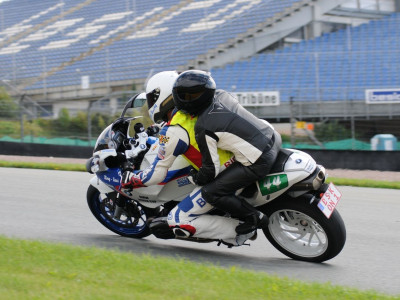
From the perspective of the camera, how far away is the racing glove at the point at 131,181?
5.63 meters

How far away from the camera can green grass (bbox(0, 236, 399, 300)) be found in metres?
4.05

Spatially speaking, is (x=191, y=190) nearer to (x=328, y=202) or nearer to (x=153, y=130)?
(x=153, y=130)

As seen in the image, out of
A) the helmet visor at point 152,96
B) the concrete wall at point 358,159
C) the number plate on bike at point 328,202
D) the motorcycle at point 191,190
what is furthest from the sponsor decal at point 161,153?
the concrete wall at point 358,159

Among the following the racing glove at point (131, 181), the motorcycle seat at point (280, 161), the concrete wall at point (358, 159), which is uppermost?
the motorcycle seat at point (280, 161)

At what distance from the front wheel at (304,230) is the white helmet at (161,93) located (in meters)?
1.23

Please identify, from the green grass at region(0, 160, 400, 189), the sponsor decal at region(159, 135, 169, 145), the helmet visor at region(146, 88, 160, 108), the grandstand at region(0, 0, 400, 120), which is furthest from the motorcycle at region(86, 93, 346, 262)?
the grandstand at region(0, 0, 400, 120)

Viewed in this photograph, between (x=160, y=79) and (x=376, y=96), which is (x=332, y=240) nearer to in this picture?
(x=160, y=79)

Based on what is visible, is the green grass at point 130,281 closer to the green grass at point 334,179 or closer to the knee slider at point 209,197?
the knee slider at point 209,197

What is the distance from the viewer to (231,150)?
524cm

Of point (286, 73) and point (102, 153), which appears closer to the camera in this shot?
point (102, 153)

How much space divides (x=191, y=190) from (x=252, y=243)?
966 millimetres

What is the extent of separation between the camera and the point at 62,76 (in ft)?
81.7

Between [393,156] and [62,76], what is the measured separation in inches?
582

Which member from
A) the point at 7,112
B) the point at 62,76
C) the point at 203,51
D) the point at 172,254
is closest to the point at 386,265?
the point at 172,254
